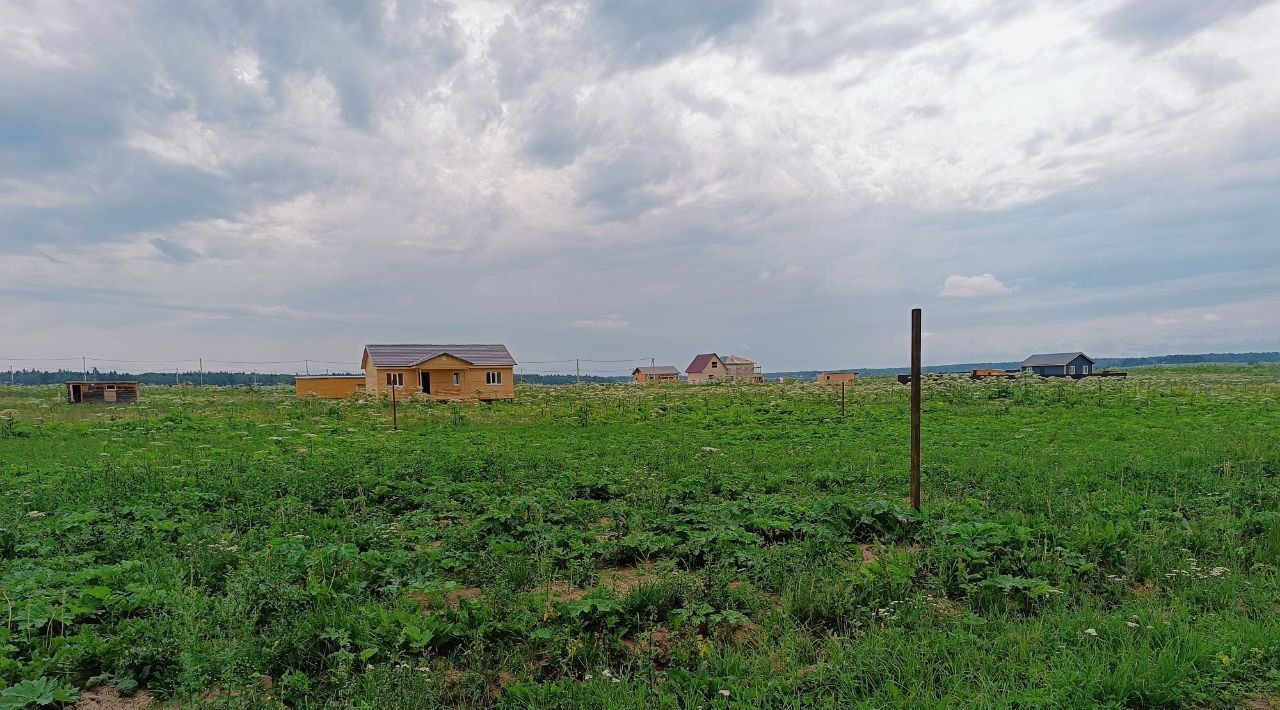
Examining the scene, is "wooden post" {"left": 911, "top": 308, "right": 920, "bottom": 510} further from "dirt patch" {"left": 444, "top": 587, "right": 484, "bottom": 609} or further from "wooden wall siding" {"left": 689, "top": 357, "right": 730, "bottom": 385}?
"wooden wall siding" {"left": 689, "top": 357, "right": 730, "bottom": 385}

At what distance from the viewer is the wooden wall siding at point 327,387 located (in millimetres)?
37094

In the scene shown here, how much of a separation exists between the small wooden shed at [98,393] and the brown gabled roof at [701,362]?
57251 millimetres

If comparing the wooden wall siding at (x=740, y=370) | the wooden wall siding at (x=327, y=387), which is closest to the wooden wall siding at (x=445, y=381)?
the wooden wall siding at (x=327, y=387)

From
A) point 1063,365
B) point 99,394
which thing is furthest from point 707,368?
point 99,394

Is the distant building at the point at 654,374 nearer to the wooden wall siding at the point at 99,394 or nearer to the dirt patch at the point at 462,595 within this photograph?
the wooden wall siding at the point at 99,394

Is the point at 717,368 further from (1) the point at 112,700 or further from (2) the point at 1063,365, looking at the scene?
(1) the point at 112,700

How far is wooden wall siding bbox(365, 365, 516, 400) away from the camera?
113ft

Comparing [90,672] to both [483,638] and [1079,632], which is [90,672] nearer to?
[483,638]

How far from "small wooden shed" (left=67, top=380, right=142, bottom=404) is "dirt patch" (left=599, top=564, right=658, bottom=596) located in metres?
36.3

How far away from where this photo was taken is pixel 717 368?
260ft

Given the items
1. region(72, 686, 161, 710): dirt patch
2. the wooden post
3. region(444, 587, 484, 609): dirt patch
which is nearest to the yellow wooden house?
region(444, 587, 484, 609): dirt patch

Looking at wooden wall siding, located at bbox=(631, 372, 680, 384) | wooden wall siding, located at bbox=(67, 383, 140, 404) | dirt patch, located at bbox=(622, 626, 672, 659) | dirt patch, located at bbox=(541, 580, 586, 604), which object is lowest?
dirt patch, located at bbox=(622, 626, 672, 659)

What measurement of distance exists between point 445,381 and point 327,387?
8.10 meters

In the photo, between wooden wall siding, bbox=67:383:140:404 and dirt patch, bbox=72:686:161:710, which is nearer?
dirt patch, bbox=72:686:161:710
